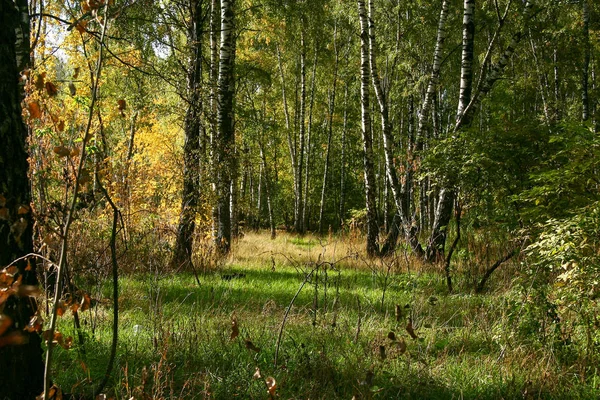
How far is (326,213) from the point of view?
29.2m

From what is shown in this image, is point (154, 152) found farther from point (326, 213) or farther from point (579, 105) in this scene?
point (579, 105)

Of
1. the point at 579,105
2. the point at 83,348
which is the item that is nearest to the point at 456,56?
the point at 579,105

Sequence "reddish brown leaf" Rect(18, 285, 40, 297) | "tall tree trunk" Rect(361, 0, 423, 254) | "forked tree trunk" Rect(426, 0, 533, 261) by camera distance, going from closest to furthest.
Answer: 1. "reddish brown leaf" Rect(18, 285, 40, 297)
2. "forked tree trunk" Rect(426, 0, 533, 261)
3. "tall tree trunk" Rect(361, 0, 423, 254)

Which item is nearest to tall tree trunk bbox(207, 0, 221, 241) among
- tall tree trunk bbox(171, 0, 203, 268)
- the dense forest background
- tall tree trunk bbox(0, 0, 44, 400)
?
the dense forest background

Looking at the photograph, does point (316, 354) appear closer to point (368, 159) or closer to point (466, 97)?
point (466, 97)

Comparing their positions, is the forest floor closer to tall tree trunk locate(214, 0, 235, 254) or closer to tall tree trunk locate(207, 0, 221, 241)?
tall tree trunk locate(214, 0, 235, 254)

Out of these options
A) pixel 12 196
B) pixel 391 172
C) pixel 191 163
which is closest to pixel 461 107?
pixel 391 172

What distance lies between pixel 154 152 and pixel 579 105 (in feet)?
62.5

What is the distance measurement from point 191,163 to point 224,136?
1.23m

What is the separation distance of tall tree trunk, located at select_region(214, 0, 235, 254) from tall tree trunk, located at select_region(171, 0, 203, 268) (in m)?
0.40

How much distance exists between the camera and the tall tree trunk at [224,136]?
7649 millimetres

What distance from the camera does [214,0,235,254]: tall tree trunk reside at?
7.65 metres

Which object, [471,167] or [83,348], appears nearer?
[83,348]

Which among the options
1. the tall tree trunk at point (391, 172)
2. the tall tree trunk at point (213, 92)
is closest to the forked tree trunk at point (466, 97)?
the tall tree trunk at point (391, 172)
